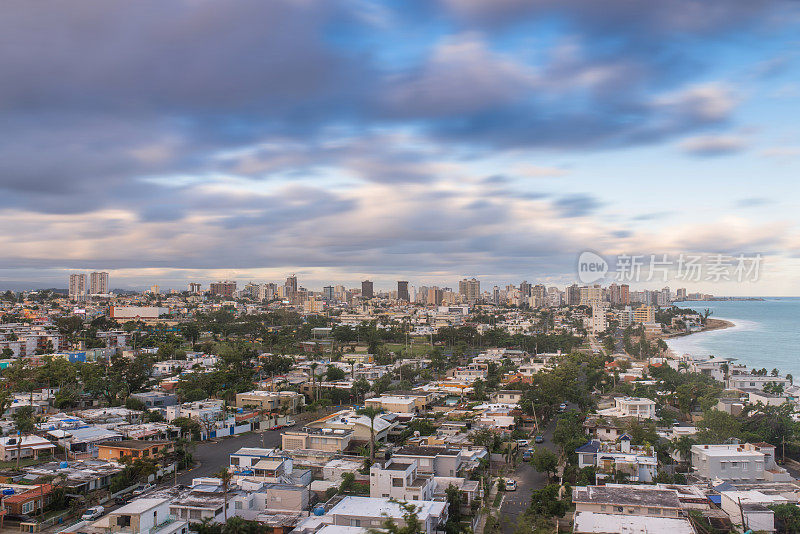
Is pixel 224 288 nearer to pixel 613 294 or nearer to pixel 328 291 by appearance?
pixel 328 291

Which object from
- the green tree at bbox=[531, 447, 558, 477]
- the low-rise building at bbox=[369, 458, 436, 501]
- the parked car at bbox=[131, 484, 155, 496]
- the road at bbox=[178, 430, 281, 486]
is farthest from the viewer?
→ the road at bbox=[178, 430, 281, 486]

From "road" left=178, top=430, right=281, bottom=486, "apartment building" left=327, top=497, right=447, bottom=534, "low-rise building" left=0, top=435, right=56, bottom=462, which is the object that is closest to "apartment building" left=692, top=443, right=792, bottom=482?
"apartment building" left=327, top=497, right=447, bottom=534

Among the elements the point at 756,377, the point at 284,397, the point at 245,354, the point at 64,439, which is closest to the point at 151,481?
the point at 64,439

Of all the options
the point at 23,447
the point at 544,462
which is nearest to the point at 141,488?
the point at 23,447

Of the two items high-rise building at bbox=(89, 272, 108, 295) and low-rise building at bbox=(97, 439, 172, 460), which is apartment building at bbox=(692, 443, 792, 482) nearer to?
low-rise building at bbox=(97, 439, 172, 460)

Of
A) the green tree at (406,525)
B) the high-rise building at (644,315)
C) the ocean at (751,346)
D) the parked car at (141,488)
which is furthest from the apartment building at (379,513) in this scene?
the high-rise building at (644,315)

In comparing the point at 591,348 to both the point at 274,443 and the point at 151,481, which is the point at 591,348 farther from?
the point at 151,481

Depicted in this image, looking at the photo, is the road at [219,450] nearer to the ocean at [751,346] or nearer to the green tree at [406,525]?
the green tree at [406,525]
